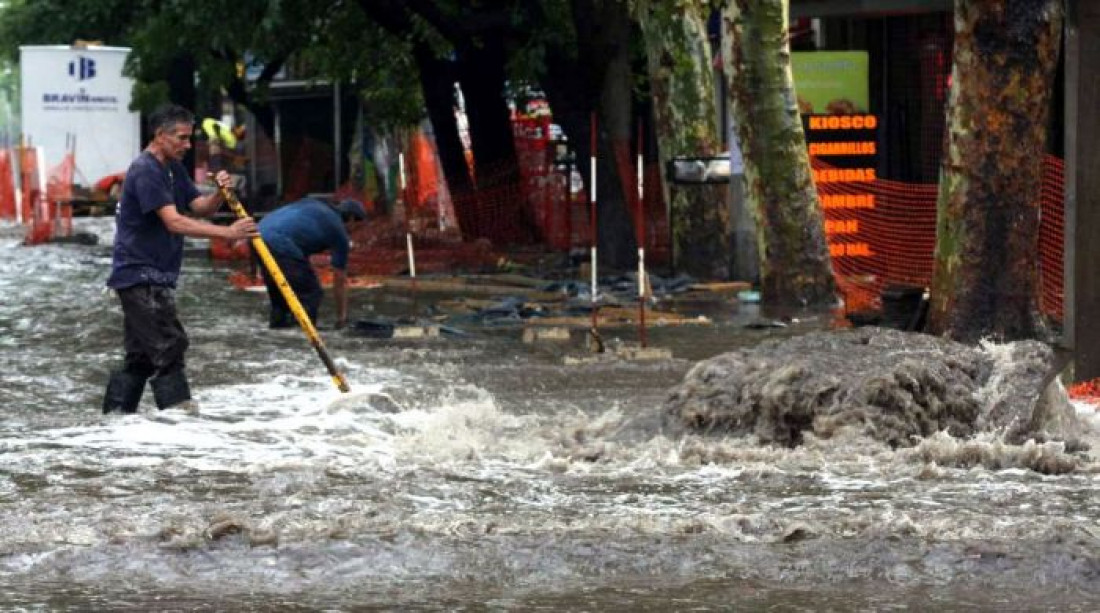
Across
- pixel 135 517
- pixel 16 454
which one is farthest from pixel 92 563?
pixel 16 454

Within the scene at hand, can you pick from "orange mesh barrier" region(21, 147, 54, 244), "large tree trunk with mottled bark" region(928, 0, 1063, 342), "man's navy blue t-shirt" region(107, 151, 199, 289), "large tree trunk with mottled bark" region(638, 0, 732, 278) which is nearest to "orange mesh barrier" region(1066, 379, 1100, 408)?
"large tree trunk with mottled bark" region(928, 0, 1063, 342)

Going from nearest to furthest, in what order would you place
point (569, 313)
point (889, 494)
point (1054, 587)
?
point (1054, 587) < point (889, 494) < point (569, 313)

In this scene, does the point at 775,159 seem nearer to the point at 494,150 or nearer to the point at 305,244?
the point at 305,244

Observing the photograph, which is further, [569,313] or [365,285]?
[365,285]

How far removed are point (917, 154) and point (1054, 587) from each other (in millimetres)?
18305

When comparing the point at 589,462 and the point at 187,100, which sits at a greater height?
the point at 187,100

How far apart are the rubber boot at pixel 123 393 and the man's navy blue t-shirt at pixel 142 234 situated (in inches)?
20.6

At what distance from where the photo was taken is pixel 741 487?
9.80m

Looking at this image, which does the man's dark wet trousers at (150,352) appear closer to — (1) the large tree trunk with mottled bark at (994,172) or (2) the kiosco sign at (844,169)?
(1) the large tree trunk with mottled bark at (994,172)

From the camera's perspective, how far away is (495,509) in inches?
365

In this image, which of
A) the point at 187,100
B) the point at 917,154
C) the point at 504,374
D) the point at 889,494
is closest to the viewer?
the point at 889,494

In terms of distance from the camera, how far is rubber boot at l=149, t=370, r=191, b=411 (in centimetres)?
1217

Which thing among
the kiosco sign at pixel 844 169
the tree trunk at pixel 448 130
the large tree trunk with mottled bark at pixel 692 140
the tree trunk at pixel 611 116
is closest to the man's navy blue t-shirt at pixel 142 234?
the kiosco sign at pixel 844 169

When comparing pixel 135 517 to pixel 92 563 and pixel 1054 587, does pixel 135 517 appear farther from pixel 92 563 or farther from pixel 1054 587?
pixel 1054 587
